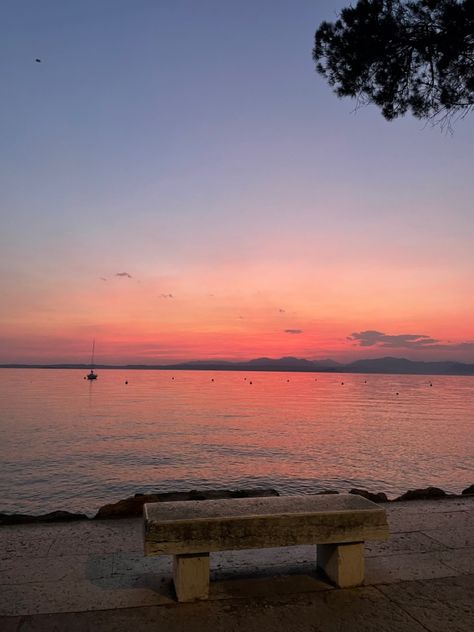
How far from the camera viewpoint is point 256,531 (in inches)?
166

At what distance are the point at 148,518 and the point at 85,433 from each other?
3354 centimetres

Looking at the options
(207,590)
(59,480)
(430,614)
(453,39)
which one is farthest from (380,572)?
(59,480)

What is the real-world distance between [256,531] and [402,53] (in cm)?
603

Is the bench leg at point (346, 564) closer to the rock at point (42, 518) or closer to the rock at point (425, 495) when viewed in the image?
the rock at point (42, 518)

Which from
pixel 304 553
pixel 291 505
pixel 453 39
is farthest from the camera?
pixel 453 39

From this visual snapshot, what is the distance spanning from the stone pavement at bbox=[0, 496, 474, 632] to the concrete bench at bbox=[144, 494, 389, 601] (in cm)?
19

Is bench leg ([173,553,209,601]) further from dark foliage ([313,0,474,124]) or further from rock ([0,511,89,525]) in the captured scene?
dark foliage ([313,0,474,124])

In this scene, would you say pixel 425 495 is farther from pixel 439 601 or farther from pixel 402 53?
pixel 402 53

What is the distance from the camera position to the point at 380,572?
480 cm

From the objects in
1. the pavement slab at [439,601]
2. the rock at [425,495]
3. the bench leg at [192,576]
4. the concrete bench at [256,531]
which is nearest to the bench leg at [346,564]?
the concrete bench at [256,531]

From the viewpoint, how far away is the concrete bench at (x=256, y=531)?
4078mm

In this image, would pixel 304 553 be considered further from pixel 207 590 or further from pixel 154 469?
pixel 154 469

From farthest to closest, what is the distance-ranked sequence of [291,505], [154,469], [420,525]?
1. [154,469]
2. [420,525]
3. [291,505]

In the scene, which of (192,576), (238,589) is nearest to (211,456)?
(238,589)
